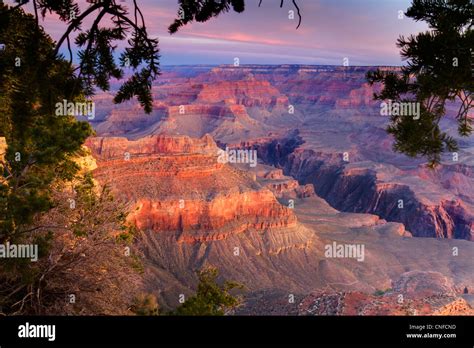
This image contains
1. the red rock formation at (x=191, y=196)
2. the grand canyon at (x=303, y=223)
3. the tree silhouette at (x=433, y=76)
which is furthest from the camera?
the red rock formation at (x=191, y=196)

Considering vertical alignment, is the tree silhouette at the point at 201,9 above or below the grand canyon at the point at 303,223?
above

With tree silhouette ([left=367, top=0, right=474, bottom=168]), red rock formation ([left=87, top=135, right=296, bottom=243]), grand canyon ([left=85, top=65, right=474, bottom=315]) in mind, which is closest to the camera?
tree silhouette ([left=367, top=0, right=474, bottom=168])

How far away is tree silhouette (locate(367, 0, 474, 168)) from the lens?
4938 mm

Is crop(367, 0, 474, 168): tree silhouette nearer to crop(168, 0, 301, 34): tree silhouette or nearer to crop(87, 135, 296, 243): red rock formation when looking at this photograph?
crop(168, 0, 301, 34): tree silhouette

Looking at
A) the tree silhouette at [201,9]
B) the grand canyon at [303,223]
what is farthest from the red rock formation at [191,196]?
the tree silhouette at [201,9]

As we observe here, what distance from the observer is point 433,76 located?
5.17m

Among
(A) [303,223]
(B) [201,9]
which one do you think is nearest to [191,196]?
(A) [303,223]

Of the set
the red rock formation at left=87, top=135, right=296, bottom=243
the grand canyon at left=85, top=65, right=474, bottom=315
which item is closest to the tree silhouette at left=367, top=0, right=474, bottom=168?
the grand canyon at left=85, top=65, right=474, bottom=315

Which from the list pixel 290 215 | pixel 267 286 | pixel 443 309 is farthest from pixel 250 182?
pixel 443 309

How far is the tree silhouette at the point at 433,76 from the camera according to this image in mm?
4938

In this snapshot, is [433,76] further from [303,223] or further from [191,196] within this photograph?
[303,223]

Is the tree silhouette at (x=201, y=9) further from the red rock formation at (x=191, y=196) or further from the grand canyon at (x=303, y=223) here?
the red rock formation at (x=191, y=196)
